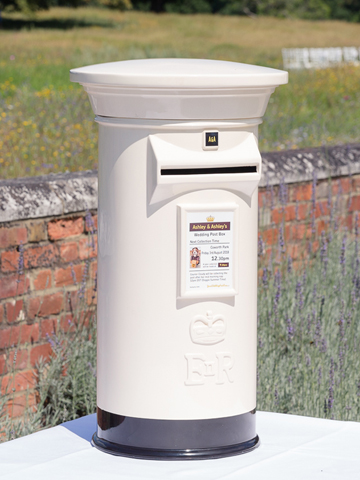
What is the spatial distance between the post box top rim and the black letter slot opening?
244 mm

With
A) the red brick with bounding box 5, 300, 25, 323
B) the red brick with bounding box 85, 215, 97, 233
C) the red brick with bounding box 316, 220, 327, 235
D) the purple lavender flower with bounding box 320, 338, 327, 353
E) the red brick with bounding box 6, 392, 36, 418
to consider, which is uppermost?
the red brick with bounding box 85, 215, 97, 233

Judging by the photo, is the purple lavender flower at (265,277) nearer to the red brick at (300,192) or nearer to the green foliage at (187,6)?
the red brick at (300,192)

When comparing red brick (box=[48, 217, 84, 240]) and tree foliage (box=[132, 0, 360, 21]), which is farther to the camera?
tree foliage (box=[132, 0, 360, 21])

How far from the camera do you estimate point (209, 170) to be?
7.32 ft

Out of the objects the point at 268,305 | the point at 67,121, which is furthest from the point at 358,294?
the point at 67,121

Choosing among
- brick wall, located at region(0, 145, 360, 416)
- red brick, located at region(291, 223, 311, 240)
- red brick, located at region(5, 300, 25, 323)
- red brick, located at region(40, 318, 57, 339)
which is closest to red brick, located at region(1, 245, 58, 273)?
brick wall, located at region(0, 145, 360, 416)

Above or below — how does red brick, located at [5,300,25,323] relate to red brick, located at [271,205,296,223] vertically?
below

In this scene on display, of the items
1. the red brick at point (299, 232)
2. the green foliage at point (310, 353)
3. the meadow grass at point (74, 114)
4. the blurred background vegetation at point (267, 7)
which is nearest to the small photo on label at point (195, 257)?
the green foliage at point (310, 353)

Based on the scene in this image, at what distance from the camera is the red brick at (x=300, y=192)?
4609mm

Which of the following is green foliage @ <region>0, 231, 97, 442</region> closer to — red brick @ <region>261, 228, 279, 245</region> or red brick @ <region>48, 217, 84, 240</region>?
red brick @ <region>48, 217, 84, 240</region>

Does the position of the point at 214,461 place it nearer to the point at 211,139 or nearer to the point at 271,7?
the point at 211,139

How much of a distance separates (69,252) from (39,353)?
0.50 meters

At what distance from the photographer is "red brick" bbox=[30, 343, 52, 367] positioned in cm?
341

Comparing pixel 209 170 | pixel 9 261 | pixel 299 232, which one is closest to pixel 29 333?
pixel 9 261
